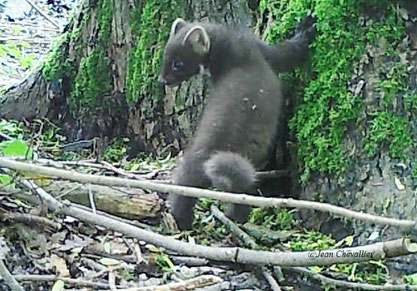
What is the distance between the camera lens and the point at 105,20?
464cm

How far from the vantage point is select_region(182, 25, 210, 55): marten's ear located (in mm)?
3733

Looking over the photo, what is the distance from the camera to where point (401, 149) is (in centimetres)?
314

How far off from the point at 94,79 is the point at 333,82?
1.84m

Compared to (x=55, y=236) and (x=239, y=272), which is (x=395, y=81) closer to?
(x=239, y=272)

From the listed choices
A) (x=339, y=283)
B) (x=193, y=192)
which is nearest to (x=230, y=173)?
(x=339, y=283)

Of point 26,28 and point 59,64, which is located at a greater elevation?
point 26,28

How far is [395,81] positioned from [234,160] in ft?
2.44

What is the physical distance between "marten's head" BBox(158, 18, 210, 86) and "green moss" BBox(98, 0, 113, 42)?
0.77 meters

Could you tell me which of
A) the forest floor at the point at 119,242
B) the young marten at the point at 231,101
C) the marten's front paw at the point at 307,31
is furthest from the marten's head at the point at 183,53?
the forest floor at the point at 119,242

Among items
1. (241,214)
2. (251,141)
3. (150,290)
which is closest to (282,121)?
(251,141)

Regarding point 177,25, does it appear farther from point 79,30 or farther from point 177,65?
point 79,30

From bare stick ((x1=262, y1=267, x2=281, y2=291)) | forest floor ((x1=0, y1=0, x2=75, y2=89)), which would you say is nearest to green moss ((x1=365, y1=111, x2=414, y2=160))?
bare stick ((x1=262, y1=267, x2=281, y2=291))

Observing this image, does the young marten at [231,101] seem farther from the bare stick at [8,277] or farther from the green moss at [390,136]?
the bare stick at [8,277]

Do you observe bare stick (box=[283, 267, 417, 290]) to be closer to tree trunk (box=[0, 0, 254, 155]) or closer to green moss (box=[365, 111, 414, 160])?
green moss (box=[365, 111, 414, 160])
